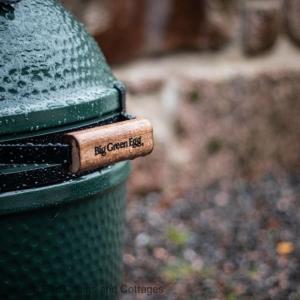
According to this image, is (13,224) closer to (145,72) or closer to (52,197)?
(52,197)

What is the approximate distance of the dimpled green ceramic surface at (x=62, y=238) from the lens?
1.06 m

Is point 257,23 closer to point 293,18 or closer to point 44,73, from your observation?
point 293,18

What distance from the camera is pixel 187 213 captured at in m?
2.18

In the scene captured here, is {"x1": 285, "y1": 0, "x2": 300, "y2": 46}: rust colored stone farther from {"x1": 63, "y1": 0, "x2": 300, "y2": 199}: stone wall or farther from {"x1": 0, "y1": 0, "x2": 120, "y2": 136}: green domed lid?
{"x1": 0, "y1": 0, "x2": 120, "y2": 136}: green domed lid

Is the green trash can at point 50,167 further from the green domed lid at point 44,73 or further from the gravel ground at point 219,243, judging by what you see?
the gravel ground at point 219,243

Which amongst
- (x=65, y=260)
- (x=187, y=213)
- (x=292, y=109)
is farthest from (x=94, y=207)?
(x=292, y=109)

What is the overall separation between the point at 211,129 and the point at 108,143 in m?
1.31

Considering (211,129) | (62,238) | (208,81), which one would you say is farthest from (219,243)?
(62,238)

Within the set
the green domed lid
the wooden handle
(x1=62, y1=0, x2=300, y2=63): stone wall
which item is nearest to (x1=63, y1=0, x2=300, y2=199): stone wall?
(x1=62, y1=0, x2=300, y2=63): stone wall

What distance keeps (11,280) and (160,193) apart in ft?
3.93

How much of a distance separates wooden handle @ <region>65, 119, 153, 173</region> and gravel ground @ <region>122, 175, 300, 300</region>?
0.73 metres

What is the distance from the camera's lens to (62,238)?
112 centimetres

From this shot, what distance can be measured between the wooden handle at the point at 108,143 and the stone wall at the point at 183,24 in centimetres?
105

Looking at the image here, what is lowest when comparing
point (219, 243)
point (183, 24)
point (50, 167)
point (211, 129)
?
point (219, 243)
